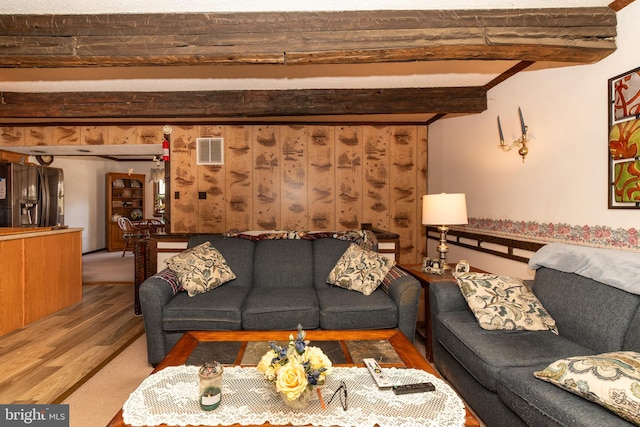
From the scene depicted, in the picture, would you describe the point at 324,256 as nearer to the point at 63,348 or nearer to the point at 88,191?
the point at 63,348

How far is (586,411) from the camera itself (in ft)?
4.19

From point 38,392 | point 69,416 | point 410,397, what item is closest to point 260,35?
point 410,397

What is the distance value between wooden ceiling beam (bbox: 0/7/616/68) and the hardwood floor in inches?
84.9

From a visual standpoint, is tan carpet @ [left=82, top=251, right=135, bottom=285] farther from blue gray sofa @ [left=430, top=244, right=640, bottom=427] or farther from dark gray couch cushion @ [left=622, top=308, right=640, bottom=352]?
dark gray couch cushion @ [left=622, top=308, right=640, bottom=352]

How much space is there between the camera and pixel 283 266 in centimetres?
320

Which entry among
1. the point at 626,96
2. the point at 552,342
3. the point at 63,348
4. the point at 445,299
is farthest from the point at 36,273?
the point at 626,96

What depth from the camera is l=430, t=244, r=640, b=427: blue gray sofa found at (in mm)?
1406

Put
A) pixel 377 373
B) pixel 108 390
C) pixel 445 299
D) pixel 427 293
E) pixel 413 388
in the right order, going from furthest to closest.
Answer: pixel 427 293 < pixel 445 299 < pixel 108 390 < pixel 377 373 < pixel 413 388

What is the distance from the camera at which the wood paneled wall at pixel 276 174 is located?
532cm

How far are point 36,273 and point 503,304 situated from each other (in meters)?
4.28

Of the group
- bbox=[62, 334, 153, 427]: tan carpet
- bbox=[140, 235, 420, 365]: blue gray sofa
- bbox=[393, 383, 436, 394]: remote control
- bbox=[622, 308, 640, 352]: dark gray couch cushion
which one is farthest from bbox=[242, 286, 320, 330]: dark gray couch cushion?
bbox=[622, 308, 640, 352]: dark gray couch cushion

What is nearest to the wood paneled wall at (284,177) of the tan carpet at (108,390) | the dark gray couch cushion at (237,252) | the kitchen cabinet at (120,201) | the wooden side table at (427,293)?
the dark gray couch cushion at (237,252)

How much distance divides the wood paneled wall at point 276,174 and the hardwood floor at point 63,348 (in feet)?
6.03

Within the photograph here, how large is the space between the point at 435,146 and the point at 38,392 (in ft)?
16.5
